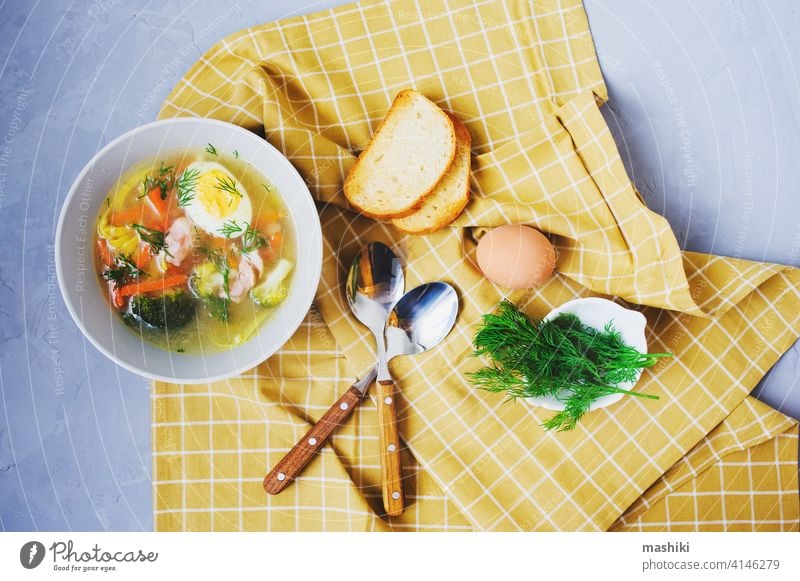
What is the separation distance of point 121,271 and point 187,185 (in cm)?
12

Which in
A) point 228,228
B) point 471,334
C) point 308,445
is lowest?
point 308,445

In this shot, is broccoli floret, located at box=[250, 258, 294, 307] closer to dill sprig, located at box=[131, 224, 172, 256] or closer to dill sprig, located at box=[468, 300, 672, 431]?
dill sprig, located at box=[131, 224, 172, 256]

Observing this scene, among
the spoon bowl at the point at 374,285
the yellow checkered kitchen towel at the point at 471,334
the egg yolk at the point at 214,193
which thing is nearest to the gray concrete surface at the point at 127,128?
the yellow checkered kitchen towel at the point at 471,334

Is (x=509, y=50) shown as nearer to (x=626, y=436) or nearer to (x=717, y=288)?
(x=717, y=288)

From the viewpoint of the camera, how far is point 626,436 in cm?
76

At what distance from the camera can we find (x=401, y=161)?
0.76 meters

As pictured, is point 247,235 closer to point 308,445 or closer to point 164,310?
point 164,310

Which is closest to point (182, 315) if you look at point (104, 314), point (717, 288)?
point (104, 314)

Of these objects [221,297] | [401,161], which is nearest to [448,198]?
[401,161]

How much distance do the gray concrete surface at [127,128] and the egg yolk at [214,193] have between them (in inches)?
5.9

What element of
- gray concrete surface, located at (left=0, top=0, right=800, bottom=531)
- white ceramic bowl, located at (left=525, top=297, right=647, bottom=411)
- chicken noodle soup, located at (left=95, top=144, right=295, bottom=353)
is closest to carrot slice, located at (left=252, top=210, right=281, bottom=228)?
chicken noodle soup, located at (left=95, top=144, right=295, bottom=353)

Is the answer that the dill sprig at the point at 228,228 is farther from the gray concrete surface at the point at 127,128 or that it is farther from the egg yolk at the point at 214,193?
the gray concrete surface at the point at 127,128

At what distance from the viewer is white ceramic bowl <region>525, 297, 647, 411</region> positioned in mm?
721
